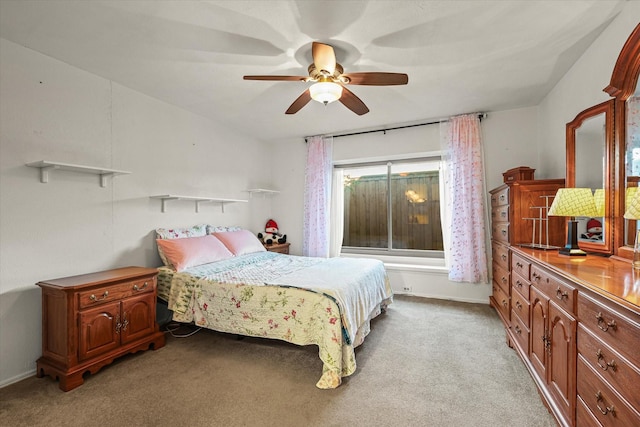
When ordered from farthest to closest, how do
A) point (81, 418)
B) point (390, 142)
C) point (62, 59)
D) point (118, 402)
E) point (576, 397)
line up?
point (390, 142) < point (62, 59) < point (118, 402) < point (81, 418) < point (576, 397)

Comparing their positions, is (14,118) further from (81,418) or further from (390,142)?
(390,142)

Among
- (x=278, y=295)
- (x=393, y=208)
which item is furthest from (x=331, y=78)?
(x=393, y=208)

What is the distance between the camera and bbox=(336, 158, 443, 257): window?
455 cm

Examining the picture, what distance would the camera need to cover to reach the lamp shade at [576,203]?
198 cm

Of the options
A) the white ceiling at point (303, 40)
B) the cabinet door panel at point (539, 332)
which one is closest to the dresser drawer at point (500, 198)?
the white ceiling at point (303, 40)

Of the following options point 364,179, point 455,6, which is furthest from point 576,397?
point 364,179

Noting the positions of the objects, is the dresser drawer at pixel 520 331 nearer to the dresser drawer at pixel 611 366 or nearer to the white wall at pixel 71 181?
the dresser drawer at pixel 611 366

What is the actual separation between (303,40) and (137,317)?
2651mm

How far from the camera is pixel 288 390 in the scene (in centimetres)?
200

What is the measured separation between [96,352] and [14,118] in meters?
1.90

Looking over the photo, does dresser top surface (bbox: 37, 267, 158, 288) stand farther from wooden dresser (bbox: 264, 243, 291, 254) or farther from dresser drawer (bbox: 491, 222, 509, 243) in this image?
dresser drawer (bbox: 491, 222, 509, 243)

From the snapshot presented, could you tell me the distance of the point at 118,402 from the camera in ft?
6.16

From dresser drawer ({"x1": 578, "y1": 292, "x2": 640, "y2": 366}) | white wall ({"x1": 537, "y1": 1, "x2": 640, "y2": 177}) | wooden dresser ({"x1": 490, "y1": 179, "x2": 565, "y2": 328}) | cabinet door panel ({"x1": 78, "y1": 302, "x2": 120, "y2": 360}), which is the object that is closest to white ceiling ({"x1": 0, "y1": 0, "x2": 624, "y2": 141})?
white wall ({"x1": 537, "y1": 1, "x2": 640, "y2": 177})

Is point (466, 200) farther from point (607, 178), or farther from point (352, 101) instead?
point (352, 101)
